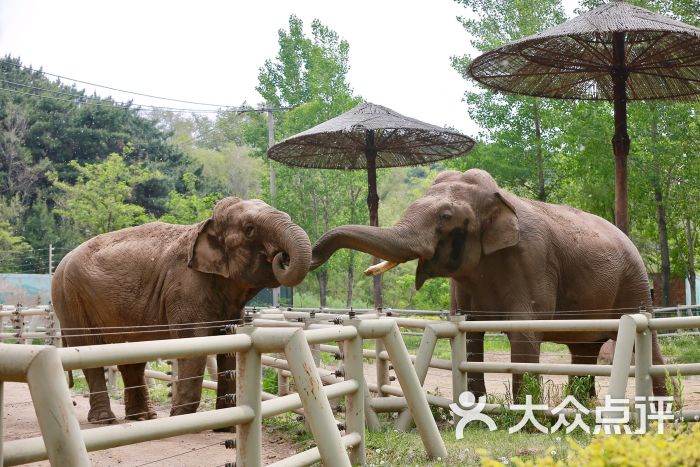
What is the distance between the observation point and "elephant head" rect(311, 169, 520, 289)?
8.17 meters

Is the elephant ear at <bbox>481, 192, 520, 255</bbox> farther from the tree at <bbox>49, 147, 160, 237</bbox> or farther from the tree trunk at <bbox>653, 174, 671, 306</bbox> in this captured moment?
the tree at <bbox>49, 147, 160, 237</bbox>

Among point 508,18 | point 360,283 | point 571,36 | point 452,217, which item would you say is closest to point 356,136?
point 571,36

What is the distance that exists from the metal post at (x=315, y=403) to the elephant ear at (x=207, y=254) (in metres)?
3.81

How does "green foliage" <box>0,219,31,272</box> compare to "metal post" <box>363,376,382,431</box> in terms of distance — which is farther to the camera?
"green foliage" <box>0,219,31,272</box>

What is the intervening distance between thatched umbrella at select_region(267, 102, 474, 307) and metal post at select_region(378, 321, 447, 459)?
25.7 ft

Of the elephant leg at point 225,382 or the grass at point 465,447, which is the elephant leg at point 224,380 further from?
the grass at point 465,447

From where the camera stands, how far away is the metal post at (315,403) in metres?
4.32

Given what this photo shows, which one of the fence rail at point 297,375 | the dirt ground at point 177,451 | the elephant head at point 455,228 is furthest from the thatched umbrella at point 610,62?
the dirt ground at point 177,451

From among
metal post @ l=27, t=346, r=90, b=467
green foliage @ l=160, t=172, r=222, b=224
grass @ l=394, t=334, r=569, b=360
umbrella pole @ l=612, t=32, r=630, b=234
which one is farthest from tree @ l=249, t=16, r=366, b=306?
metal post @ l=27, t=346, r=90, b=467

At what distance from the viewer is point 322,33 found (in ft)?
87.5

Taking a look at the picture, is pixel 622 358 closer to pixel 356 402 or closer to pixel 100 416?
pixel 356 402

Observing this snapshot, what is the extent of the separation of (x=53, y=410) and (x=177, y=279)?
5225mm

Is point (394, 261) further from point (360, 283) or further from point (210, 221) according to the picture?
point (360, 283)

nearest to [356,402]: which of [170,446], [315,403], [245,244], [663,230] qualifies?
[315,403]
